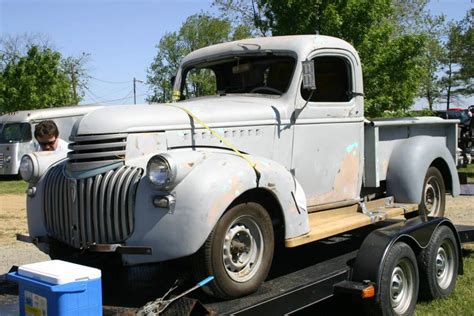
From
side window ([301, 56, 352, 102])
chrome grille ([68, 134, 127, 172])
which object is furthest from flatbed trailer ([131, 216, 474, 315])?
side window ([301, 56, 352, 102])

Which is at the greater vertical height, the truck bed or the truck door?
the truck door

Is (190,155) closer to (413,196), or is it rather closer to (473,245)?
(413,196)

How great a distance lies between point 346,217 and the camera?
4.98 m

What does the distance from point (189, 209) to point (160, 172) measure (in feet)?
0.92

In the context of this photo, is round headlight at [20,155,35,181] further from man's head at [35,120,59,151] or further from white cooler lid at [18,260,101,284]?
white cooler lid at [18,260,101,284]

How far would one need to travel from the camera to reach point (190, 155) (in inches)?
143

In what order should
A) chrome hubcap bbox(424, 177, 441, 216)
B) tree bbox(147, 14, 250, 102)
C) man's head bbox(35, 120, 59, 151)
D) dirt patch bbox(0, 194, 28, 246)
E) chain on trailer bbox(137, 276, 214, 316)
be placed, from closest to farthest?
chain on trailer bbox(137, 276, 214, 316)
man's head bbox(35, 120, 59, 151)
chrome hubcap bbox(424, 177, 441, 216)
dirt patch bbox(0, 194, 28, 246)
tree bbox(147, 14, 250, 102)

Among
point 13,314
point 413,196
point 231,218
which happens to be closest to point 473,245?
point 413,196

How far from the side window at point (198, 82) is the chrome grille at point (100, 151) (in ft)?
6.03

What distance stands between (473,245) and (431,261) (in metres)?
2.85

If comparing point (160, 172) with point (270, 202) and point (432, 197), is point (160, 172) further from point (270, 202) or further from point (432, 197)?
point (432, 197)

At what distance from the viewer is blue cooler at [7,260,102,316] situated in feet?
9.25

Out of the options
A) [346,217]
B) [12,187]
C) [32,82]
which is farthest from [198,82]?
[32,82]

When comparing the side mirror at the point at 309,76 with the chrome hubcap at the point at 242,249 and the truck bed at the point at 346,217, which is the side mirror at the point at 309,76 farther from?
the chrome hubcap at the point at 242,249
